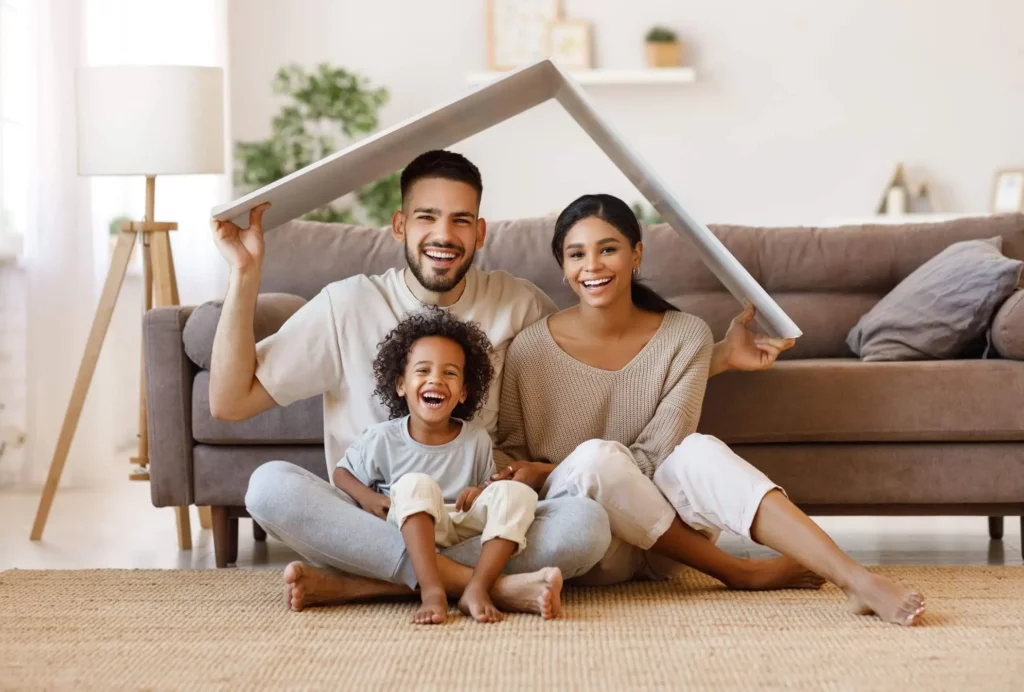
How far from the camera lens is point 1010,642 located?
185 cm

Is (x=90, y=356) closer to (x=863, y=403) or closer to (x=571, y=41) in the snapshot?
(x=863, y=403)

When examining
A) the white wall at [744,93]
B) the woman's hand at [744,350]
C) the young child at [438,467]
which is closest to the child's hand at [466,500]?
the young child at [438,467]

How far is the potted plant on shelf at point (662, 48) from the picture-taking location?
5691 mm

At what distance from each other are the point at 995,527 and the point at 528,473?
4.74 ft

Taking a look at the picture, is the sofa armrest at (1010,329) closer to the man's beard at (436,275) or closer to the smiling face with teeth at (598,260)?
the smiling face with teeth at (598,260)

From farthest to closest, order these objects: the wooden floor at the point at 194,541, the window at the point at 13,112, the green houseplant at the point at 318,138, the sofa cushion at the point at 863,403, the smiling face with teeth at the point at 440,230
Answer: the green houseplant at the point at 318,138 < the window at the point at 13,112 < the wooden floor at the point at 194,541 < the sofa cushion at the point at 863,403 < the smiling face with teeth at the point at 440,230

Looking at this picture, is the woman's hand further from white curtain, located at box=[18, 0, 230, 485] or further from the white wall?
the white wall

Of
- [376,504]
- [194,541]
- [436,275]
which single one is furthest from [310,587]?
[194,541]

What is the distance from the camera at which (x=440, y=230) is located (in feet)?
7.47

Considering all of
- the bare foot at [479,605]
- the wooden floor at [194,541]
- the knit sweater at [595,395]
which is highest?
the knit sweater at [595,395]

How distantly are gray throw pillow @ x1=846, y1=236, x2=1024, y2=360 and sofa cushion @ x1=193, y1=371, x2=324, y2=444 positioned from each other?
1.34 m

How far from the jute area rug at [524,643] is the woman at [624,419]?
0.11 metres

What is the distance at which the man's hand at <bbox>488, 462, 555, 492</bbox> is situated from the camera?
7.12ft

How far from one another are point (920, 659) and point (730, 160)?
434 cm
